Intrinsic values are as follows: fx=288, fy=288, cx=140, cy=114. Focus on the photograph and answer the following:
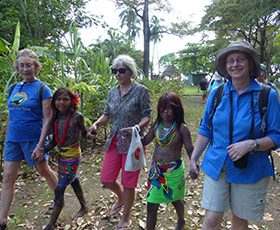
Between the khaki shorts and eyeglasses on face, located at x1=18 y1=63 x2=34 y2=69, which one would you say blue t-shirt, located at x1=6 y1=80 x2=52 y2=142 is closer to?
eyeglasses on face, located at x1=18 y1=63 x2=34 y2=69

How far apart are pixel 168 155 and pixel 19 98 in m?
1.66

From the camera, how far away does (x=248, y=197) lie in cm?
210

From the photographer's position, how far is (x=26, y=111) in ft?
9.87

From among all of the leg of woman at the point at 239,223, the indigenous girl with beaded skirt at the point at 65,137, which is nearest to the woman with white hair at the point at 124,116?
the indigenous girl with beaded skirt at the point at 65,137

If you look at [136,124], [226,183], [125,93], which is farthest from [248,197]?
[125,93]

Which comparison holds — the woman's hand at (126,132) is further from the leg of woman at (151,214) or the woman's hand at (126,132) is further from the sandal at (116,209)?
the sandal at (116,209)

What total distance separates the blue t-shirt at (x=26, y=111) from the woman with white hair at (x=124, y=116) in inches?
24.1

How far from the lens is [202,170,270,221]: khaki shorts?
2.09 metres

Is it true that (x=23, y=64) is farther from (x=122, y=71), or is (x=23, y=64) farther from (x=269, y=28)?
(x=269, y=28)

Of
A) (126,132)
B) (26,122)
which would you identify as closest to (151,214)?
(126,132)

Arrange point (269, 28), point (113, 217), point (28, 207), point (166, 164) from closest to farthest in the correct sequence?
1. point (166, 164)
2. point (113, 217)
3. point (28, 207)
4. point (269, 28)

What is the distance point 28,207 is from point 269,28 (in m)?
15.9

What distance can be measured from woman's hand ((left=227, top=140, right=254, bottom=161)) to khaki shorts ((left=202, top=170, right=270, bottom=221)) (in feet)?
0.75

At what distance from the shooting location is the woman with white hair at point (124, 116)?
293 centimetres
